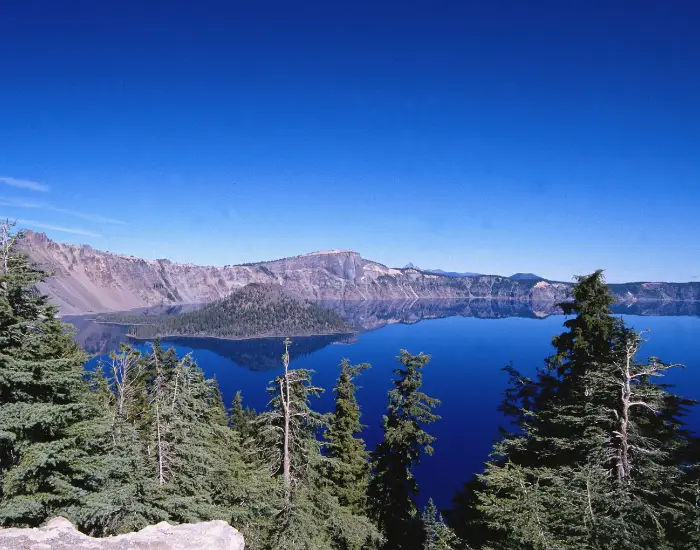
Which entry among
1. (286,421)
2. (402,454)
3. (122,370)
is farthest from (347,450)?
(122,370)

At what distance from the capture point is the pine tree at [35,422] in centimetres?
1281

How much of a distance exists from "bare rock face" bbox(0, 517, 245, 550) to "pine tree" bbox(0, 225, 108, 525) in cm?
127

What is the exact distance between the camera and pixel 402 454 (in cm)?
2672

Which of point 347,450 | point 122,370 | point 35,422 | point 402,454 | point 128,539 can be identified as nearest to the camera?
point 128,539

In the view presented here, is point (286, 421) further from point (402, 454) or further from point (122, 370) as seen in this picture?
point (402, 454)

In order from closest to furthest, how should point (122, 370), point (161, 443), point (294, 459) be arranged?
point (161, 443), point (294, 459), point (122, 370)

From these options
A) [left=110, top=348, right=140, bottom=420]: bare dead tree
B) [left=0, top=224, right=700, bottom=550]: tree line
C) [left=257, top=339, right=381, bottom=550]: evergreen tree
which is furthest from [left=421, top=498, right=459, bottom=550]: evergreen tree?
[left=110, top=348, right=140, bottom=420]: bare dead tree

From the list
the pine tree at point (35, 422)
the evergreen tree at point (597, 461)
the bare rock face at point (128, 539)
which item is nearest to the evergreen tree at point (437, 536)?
the evergreen tree at point (597, 461)

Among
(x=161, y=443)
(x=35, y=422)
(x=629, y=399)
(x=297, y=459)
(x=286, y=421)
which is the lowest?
(x=297, y=459)

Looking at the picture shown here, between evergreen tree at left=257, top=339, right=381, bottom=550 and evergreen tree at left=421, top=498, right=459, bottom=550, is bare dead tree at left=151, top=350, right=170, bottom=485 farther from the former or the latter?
evergreen tree at left=421, top=498, right=459, bottom=550

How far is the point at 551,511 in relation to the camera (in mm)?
11500

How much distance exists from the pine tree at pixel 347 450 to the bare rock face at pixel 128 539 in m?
16.3

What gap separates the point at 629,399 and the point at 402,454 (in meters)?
15.2

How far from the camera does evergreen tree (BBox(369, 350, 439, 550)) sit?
26.4 m
